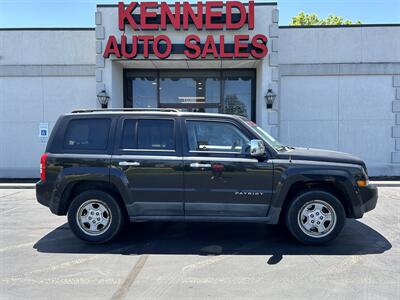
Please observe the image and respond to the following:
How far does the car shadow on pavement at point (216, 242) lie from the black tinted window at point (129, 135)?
1.57 meters

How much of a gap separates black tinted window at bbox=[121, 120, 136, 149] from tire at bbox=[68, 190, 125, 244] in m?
0.85

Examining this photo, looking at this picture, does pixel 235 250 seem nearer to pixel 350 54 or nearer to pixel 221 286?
pixel 221 286

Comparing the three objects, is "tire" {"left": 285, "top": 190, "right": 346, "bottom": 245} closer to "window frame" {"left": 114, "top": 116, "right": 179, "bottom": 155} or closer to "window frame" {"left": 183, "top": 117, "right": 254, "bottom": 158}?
"window frame" {"left": 183, "top": 117, "right": 254, "bottom": 158}

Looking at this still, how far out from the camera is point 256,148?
4727 mm

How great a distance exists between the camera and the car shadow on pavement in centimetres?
488

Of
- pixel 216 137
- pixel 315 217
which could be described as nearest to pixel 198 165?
pixel 216 137

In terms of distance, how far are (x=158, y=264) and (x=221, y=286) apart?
1022 mm

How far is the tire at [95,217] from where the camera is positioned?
5.17m

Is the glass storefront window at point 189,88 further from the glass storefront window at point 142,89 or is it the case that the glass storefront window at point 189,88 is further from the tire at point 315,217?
the tire at point 315,217

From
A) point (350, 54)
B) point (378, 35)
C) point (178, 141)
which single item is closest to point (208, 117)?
point (178, 141)

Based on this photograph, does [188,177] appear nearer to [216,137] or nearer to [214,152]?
[214,152]

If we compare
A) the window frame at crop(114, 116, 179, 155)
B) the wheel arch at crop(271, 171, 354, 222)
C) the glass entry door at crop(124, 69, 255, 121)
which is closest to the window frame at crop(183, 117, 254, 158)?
the window frame at crop(114, 116, 179, 155)

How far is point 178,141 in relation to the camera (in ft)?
16.8

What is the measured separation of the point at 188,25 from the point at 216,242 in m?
7.91
